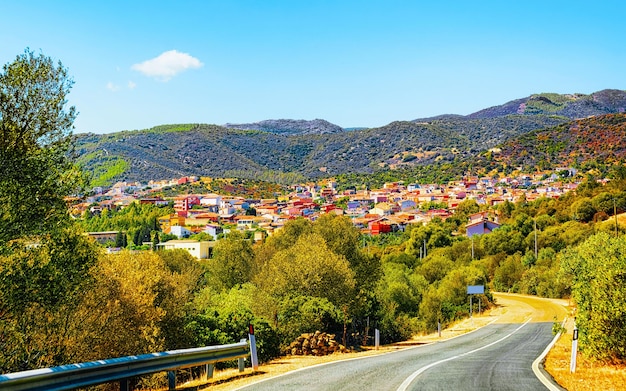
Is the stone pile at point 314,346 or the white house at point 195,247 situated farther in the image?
the white house at point 195,247

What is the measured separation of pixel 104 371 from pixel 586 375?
34.4ft

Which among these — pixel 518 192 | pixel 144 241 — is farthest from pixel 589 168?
pixel 144 241

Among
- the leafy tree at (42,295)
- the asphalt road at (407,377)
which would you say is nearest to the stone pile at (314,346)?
the asphalt road at (407,377)

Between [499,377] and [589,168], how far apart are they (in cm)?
17840

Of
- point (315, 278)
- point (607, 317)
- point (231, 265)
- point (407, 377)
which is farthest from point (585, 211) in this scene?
point (407, 377)

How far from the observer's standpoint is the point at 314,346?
20344 millimetres

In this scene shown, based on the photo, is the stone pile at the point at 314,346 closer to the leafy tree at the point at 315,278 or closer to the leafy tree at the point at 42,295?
the leafy tree at the point at 42,295

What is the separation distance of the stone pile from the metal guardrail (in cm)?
831

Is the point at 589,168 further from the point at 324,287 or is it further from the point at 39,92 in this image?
the point at 39,92

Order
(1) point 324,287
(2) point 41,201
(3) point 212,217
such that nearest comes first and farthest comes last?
(2) point 41,201, (1) point 324,287, (3) point 212,217

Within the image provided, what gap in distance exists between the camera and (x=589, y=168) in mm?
172625

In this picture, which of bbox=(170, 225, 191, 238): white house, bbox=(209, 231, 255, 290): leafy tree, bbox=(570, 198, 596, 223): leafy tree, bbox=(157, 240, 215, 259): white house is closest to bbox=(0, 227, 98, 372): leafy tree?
bbox=(209, 231, 255, 290): leafy tree

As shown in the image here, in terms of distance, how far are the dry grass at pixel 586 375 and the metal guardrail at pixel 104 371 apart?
707 centimetres

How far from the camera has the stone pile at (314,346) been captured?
2016 centimetres
